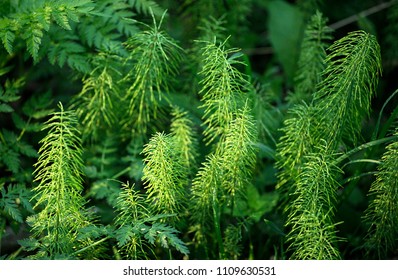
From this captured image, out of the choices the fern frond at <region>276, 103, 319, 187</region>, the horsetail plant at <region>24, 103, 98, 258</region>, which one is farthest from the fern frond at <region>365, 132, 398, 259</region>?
the horsetail plant at <region>24, 103, 98, 258</region>

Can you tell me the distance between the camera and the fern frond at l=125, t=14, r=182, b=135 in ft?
7.32

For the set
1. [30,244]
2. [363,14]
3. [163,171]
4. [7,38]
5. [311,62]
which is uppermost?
[363,14]

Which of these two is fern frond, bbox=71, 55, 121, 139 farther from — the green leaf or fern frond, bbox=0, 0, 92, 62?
the green leaf

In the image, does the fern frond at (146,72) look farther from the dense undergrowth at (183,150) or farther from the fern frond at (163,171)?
the fern frond at (163,171)

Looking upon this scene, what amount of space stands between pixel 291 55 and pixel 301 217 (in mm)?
1697

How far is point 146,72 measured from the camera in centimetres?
229

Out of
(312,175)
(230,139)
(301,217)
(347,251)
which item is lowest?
(347,251)

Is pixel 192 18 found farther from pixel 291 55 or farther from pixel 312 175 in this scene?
pixel 312 175

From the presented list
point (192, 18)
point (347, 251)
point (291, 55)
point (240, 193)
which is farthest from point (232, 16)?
point (347, 251)

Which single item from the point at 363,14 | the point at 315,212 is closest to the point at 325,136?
the point at 315,212


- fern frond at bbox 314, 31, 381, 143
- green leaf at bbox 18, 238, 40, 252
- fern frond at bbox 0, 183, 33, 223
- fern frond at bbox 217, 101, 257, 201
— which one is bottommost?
green leaf at bbox 18, 238, 40, 252

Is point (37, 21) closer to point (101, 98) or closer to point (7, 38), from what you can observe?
point (7, 38)

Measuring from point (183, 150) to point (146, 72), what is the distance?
0.36m
